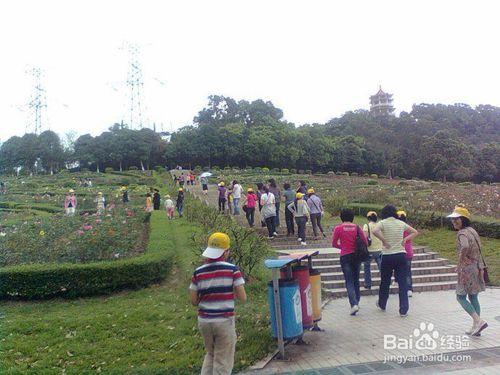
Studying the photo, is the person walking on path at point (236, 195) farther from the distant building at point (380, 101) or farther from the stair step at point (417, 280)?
the distant building at point (380, 101)

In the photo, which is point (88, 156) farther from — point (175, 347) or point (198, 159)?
point (175, 347)

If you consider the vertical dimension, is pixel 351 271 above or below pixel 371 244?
below

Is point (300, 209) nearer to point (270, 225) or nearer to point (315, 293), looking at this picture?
point (270, 225)

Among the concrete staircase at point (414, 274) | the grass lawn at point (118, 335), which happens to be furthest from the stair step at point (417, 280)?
the grass lawn at point (118, 335)

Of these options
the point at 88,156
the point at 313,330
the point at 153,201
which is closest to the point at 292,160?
the point at 88,156

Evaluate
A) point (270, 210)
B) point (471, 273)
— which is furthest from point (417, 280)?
point (270, 210)

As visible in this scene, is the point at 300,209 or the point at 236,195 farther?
the point at 236,195

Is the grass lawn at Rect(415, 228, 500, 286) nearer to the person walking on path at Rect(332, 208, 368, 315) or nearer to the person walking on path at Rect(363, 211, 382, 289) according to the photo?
the person walking on path at Rect(363, 211, 382, 289)

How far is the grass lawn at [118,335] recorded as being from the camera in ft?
18.6

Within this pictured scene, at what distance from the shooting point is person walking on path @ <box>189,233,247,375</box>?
4.56 metres

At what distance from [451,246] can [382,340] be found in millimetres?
8355

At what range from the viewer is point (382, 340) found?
6363 mm

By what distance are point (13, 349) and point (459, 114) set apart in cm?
7321

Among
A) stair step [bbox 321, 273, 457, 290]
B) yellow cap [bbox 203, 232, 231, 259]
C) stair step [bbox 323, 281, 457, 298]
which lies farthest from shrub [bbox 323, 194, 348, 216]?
yellow cap [bbox 203, 232, 231, 259]
